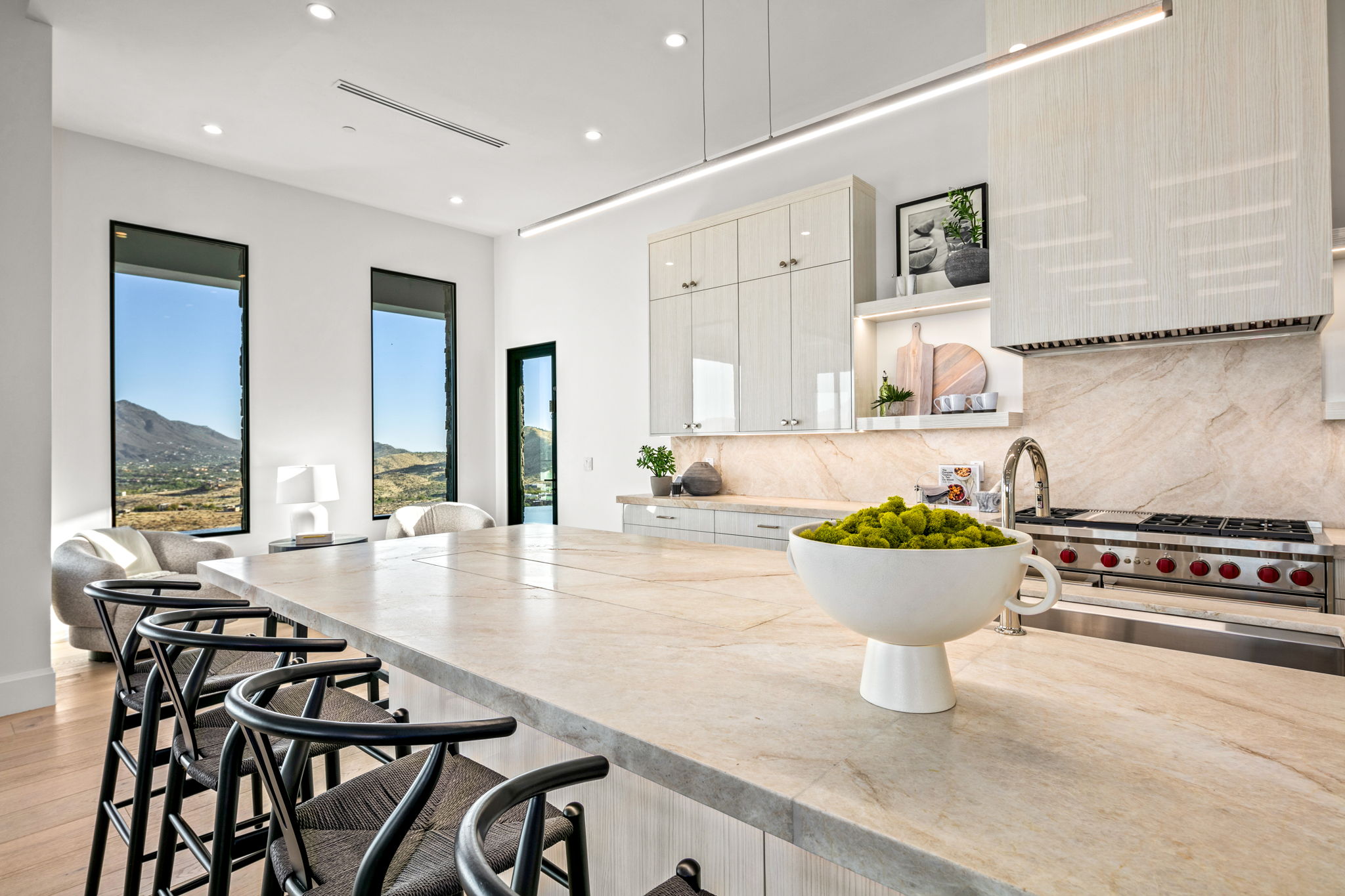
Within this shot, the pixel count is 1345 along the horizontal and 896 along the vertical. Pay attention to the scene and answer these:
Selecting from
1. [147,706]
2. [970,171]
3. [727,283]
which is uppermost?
[970,171]

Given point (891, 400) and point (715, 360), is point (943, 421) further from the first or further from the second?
point (715, 360)

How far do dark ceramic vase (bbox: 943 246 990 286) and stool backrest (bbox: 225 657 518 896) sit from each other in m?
3.10

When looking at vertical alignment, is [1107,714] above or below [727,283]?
below

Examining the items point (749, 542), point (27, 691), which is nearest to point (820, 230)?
point (749, 542)

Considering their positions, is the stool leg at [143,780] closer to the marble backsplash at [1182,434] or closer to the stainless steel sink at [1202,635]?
the stainless steel sink at [1202,635]

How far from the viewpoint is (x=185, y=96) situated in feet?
12.3

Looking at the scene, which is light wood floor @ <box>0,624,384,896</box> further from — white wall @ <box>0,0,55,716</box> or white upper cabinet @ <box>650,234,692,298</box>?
white upper cabinet @ <box>650,234,692,298</box>

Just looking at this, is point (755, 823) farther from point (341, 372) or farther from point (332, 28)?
point (341, 372)

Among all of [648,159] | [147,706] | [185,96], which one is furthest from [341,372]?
[147,706]

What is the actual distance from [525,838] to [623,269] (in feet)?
16.0

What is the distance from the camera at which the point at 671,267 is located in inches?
179

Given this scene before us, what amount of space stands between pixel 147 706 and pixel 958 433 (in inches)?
135

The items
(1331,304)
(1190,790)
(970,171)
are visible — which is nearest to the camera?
(1190,790)

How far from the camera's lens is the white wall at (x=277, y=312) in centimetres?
413
